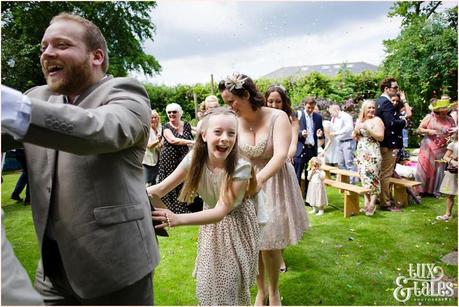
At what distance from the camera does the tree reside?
14.9 meters

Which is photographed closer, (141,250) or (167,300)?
(141,250)

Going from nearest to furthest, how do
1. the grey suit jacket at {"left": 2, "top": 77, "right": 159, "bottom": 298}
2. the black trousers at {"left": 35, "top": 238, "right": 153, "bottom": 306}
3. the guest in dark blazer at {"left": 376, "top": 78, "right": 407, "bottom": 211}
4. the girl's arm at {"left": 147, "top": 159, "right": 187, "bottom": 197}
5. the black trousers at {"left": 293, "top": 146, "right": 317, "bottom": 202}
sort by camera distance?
the grey suit jacket at {"left": 2, "top": 77, "right": 159, "bottom": 298} < the black trousers at {"left": 35, "top": 238, "right": 153, "bottom": 306} < the girl's arm at {"left": 147, "top": 159, "right": 187, "bottom": 197} < the guest in dark blazer at {"left": 376, "top": 78, "right": 407, "bottom": 211} < the black trousers at {"left": 293, "top": 146, "right": 317, "bottom": 202}

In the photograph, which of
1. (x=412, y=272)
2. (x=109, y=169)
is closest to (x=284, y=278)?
(x=412, y=272)

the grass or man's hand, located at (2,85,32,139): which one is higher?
man's hand, located at (2,85,32,139)

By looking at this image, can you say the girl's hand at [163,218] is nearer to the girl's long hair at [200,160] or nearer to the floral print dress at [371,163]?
the girl's long hair at [200,160]

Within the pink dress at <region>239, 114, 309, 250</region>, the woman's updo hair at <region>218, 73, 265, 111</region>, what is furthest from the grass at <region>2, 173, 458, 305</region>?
the woman's updo hair at <region>218, 73, 265, 111</region>

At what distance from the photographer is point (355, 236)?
586cm

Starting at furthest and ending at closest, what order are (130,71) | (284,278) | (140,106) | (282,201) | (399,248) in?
(130,71), (399,248), (284,278), (282,201), (140,106)

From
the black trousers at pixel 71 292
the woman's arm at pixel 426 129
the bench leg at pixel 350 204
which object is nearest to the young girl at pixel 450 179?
the woman's arm at pixel 426 129

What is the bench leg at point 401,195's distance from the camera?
7449 millimetres

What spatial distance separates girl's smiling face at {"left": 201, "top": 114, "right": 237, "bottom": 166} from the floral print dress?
4.95 metres

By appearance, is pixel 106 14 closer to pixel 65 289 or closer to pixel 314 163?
pixel 314 163

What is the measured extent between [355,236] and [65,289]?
15.8ft

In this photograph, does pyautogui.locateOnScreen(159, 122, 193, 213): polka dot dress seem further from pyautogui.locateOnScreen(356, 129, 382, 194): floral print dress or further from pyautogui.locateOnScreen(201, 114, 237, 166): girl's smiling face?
pyautogui.locateOnScreen(201, 114, 237, 166): girl's smiling face
